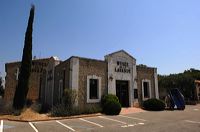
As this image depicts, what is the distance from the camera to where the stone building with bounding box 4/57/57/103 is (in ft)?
83.9

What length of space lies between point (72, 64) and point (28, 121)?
19.4 ft

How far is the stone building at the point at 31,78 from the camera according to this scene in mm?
25581

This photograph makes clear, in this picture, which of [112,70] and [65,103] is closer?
[65,103]

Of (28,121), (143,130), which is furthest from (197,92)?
(28,121)

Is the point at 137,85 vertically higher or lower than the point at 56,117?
higher

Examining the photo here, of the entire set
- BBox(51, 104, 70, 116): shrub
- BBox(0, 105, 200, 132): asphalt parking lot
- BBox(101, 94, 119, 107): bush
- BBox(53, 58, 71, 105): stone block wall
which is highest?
BBox(53, 58, 71, 105): stone block wall

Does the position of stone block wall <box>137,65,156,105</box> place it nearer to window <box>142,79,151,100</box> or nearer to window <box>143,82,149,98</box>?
window <box>142,79,151,100</box>

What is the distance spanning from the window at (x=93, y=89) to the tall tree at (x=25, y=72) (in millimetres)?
5264

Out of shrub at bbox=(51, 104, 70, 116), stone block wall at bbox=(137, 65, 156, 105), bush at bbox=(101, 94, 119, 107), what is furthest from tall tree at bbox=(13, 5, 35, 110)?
stone block wall at bbox=(137, 65, 156, 105)

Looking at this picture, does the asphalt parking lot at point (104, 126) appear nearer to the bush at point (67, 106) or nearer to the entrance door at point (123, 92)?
the bush at point (67, 106)

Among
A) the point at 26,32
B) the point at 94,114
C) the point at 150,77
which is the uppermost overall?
the point at 26,32

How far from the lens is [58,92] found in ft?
61.1

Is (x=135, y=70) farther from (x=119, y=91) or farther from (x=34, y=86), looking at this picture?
(x=34, y=86)

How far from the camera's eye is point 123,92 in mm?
19328
